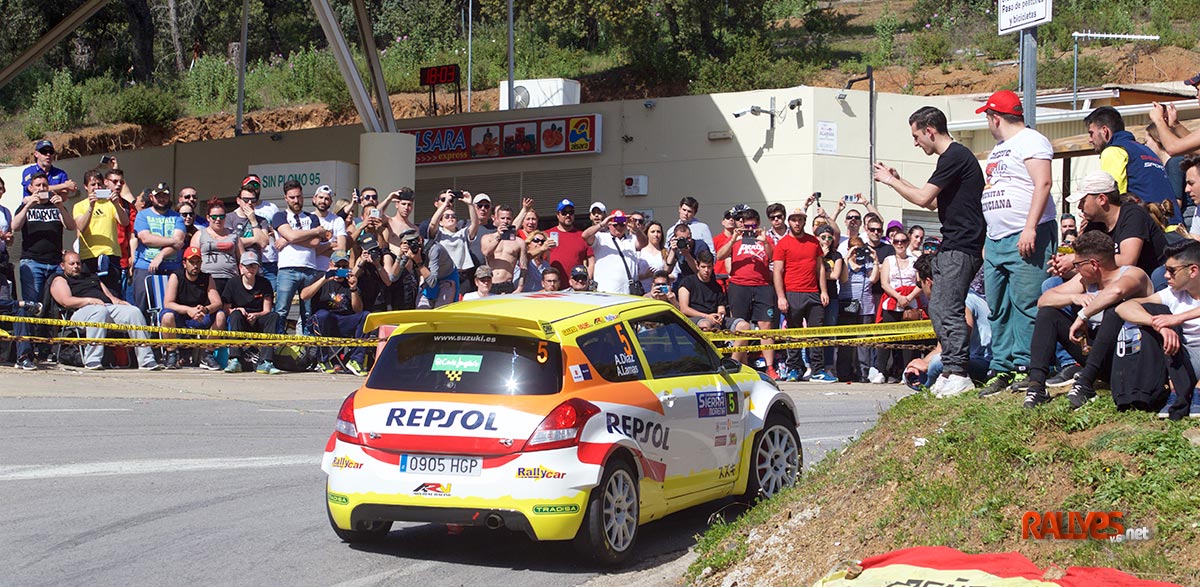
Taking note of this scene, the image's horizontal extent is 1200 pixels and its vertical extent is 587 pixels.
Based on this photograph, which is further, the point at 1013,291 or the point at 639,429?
the point at 1013,291

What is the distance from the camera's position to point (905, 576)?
6008 mm

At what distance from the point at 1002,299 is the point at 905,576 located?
163 inches

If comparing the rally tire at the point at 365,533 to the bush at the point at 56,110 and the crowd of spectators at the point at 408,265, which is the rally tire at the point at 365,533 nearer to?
the crowd of spectators at the point at 408,265

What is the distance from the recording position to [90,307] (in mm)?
17266

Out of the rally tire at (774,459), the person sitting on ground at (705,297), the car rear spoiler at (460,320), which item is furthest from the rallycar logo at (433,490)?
the person sitting on ground at (705,297)

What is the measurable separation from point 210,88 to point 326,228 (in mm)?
32483

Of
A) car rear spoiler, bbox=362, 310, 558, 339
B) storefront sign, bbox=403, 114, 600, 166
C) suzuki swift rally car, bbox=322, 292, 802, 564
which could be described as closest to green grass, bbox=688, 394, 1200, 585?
suzuki swift rally car, bbox=322, 292, 802, 564

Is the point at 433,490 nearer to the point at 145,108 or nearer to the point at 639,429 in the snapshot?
the point at 639,429

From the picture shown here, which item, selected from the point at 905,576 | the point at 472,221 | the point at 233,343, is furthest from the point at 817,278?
the point at 905,576

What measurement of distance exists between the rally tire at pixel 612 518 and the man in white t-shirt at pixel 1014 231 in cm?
266

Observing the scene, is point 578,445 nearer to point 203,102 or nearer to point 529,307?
point 529,307

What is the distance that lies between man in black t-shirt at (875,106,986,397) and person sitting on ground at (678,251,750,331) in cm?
888

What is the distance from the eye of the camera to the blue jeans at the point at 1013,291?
9.34 meters

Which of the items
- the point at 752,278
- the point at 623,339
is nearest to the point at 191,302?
the point at 752,278
